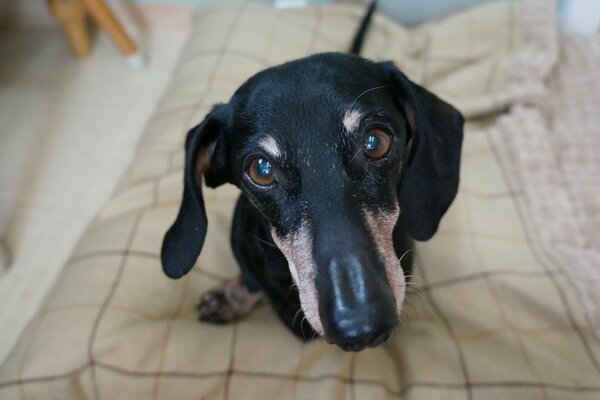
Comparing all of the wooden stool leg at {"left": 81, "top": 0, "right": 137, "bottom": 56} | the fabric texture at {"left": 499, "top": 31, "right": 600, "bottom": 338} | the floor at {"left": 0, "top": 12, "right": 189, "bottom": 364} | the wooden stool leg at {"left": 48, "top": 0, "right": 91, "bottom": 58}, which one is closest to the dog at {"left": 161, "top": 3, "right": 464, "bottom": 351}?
the fabric texture at {"left": 499, "top": 31, "right": 600, "bottom": 338}

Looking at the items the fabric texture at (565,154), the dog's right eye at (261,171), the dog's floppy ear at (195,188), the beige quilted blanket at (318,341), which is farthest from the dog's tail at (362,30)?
the dog's right eye at (261,171)

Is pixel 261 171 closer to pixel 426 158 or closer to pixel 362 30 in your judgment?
pixel 426 158

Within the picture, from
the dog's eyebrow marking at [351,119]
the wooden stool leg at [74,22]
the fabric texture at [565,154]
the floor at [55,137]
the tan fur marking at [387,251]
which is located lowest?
the floor at [55,137]

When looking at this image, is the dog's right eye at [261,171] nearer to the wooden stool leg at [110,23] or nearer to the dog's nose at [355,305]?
the dog's nose at [355,305]

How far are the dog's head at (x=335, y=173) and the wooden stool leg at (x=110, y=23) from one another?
162 centimetres

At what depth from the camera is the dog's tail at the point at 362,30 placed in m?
2.15

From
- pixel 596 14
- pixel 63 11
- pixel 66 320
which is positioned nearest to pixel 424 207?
pixel 66 320

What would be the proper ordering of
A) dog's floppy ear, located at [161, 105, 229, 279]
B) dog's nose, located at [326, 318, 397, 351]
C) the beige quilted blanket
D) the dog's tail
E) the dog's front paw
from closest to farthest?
dog's nose, located at [326, 318, 397, 351] < dog's floppy ear, located at [161, 105, 229, 279] < the beige quilted blanket < the dog's front paw < the dog's tail

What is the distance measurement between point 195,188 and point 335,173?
340 millimetres

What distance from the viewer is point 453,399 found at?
4.32ft

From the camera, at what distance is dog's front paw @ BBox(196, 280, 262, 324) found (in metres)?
1.49

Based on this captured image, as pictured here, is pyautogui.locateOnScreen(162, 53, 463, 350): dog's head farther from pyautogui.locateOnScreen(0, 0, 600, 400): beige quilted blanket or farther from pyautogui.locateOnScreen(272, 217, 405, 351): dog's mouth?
pyautogui.locateOnScreen(0, 0, 600, 400): beige quilted blanket

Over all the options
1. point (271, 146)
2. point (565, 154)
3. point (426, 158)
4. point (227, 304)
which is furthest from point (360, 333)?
point (565, 154)


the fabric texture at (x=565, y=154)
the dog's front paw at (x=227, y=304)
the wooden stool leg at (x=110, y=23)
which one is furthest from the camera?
the wooden stool leg at (x=110, y=23)
